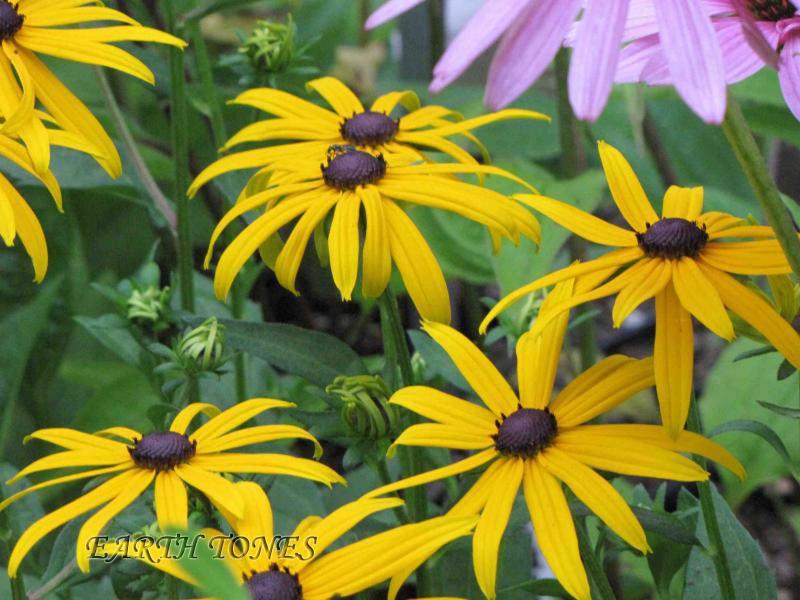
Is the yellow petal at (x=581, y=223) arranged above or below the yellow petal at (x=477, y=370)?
above

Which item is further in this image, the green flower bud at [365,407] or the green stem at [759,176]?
the green flower bud at [365,407]

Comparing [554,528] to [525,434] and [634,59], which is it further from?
[634,59]

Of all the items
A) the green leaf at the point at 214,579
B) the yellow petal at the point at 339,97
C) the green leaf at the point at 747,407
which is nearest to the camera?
the green leaf at the point at 214,579

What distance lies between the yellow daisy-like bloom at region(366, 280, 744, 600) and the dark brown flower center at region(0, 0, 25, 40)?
0.63 feet

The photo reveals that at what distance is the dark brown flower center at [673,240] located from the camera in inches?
16.2

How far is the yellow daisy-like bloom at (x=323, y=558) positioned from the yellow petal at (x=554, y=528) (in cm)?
3

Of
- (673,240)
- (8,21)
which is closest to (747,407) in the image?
(673,240)

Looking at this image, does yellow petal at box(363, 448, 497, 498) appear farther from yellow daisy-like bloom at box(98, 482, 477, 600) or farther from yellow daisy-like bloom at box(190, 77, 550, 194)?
yellow daisy-like bloom at box(190, 77, 550, 194)

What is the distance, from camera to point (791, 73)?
385 mm

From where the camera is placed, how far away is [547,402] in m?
0.43

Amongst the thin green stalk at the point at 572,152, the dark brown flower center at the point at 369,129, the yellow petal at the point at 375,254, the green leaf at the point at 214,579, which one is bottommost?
the green leaf at the point at 214,579

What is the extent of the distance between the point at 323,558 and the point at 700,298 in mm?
140

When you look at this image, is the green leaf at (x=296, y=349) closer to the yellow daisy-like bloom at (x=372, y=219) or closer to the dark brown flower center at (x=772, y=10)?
the yellow daisy-like bloom at (x=372, y=219)

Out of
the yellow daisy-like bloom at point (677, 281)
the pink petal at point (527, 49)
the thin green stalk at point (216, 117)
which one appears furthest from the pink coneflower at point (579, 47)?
the thin green stalk at point (216, 117)
